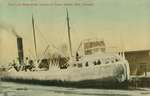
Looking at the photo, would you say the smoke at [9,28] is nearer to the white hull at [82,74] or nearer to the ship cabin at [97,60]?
the white hull at [82,74]

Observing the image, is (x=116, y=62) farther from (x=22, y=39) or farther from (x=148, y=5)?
(x=22, y=39)

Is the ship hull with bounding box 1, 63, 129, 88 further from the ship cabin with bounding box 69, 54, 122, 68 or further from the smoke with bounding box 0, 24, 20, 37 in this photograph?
the smoke with bounding box 0, 24, 20, 37

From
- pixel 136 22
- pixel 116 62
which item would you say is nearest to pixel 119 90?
pixel 116 62

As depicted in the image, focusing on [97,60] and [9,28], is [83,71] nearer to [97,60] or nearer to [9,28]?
[97,60]

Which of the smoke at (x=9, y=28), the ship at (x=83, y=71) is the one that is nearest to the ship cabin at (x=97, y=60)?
the ship at (x=83, y=71)

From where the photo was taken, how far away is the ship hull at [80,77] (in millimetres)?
1958

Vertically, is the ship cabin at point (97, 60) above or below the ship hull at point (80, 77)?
above

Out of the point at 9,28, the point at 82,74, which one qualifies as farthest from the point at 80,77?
the point at 9,28

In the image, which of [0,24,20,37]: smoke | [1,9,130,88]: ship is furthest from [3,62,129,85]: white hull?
[0,24,20,37]: smoke

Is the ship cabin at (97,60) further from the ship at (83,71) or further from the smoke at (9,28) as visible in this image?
the smoke at (9,28)

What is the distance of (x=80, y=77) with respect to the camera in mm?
1972

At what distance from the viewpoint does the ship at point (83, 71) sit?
195 cm

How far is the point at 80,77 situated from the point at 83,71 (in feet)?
0.10

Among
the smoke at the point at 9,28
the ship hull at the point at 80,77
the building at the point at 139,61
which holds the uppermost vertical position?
the smoke at the point at 9,28
